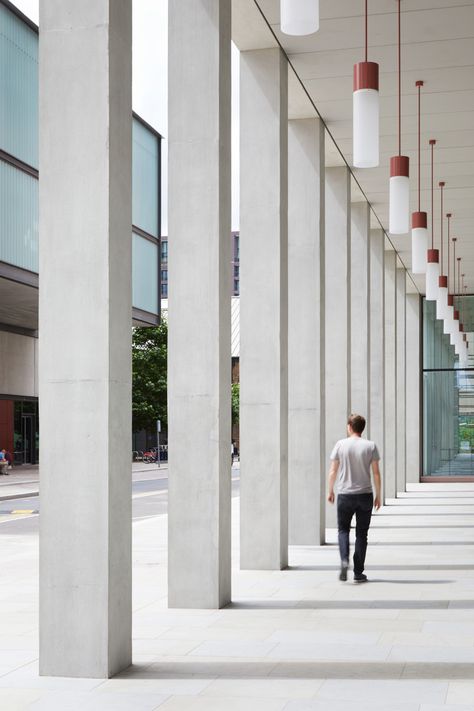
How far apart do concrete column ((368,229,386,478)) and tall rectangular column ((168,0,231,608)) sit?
47.7ft

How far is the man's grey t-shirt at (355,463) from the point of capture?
36.8ft

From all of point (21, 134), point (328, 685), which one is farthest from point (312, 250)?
point (21, 134)

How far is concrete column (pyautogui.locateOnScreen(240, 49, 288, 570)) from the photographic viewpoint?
12367 mm

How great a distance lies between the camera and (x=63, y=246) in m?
7.15

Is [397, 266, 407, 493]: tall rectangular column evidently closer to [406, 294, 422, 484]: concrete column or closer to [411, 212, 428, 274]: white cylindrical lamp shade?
[406, 294, 422, 484]: concrete column

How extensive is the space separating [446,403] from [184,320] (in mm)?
28940

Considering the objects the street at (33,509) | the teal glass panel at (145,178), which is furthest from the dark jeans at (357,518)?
the teal glass panel at (145,178)

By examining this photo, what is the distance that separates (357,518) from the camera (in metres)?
11.3

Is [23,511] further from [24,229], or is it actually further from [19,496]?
[24,229]

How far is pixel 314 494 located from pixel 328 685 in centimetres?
847

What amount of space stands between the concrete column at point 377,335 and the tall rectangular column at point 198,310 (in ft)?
47.7

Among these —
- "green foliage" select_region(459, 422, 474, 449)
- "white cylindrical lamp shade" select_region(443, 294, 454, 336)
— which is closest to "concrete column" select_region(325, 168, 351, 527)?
"white cylindrical lamp shade" select_region(443, 294, 454, 336)

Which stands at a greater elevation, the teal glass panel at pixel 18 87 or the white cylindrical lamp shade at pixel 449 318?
the teal glass panel at pixel 18 87

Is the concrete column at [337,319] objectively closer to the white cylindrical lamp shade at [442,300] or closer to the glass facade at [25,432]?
the white cylindrical lamp shade at [442,300]
